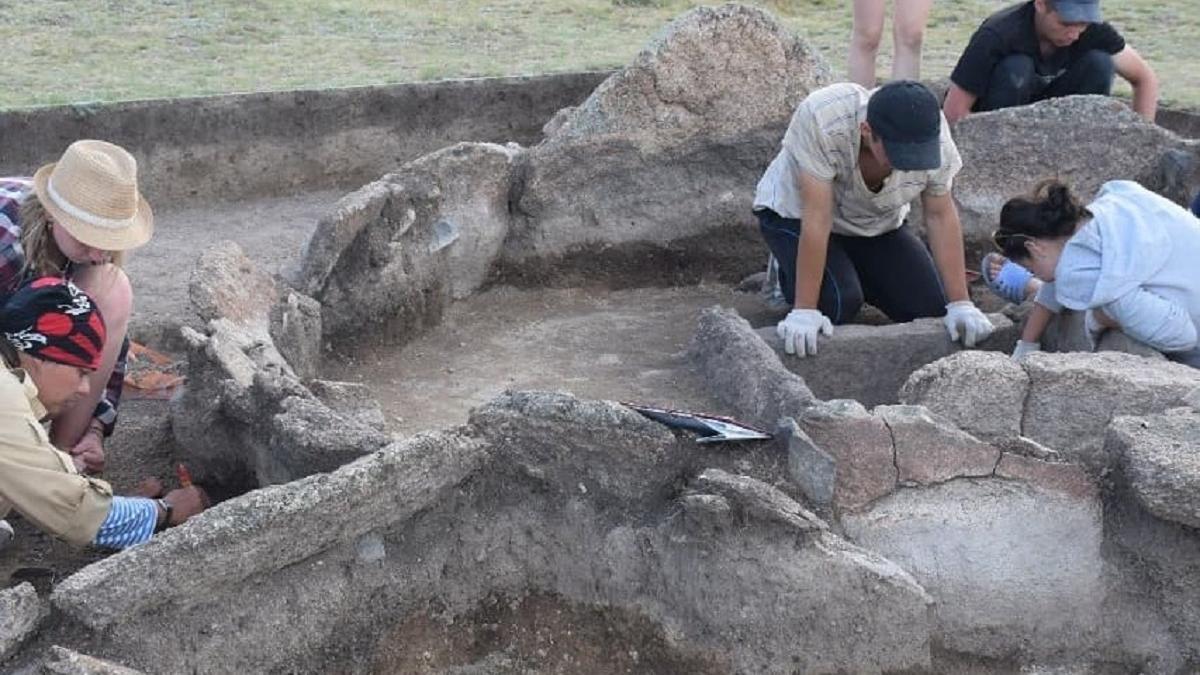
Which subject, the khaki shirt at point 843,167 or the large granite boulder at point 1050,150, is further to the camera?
the large granite boulder at point 1050,150

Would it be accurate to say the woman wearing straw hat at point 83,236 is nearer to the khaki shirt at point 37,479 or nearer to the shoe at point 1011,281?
the khaki shirt at point 37,479

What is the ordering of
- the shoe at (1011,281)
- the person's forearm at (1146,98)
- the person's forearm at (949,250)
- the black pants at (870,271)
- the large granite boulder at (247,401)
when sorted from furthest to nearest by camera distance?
1. the person's forearm at (1146,98)
2. the black pants at (870,271)
3. the shoe at (1011,281)
4. the person's forearm at (949,250)
5. the large granite boulder at (247,401)

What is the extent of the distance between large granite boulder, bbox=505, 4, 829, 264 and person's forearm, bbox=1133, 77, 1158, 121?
1260mm

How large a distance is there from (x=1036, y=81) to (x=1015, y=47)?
6.4 inches

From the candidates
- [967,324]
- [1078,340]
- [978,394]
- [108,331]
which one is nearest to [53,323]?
[108,331]

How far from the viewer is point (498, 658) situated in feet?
10.7

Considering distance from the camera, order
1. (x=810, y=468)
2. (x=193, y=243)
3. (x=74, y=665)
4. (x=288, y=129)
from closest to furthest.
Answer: (x=74, y=665)
(x=810, y=468)
(x=193, y=243)
(x=288, y=129)

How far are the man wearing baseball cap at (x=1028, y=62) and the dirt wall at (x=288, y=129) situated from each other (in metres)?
1.90

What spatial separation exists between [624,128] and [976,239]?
1.23 meters

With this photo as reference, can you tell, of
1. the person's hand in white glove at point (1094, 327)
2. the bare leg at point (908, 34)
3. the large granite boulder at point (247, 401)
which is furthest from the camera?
the bare leg at point (908, 34)

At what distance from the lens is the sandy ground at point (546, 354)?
14.6 feet

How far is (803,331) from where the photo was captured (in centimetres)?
438

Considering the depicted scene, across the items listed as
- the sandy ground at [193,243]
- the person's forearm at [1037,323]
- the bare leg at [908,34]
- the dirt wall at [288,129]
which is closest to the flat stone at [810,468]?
the person's forearm at [1037,323]

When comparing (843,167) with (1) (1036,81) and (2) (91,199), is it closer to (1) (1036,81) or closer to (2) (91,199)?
(1) (1036,81)
